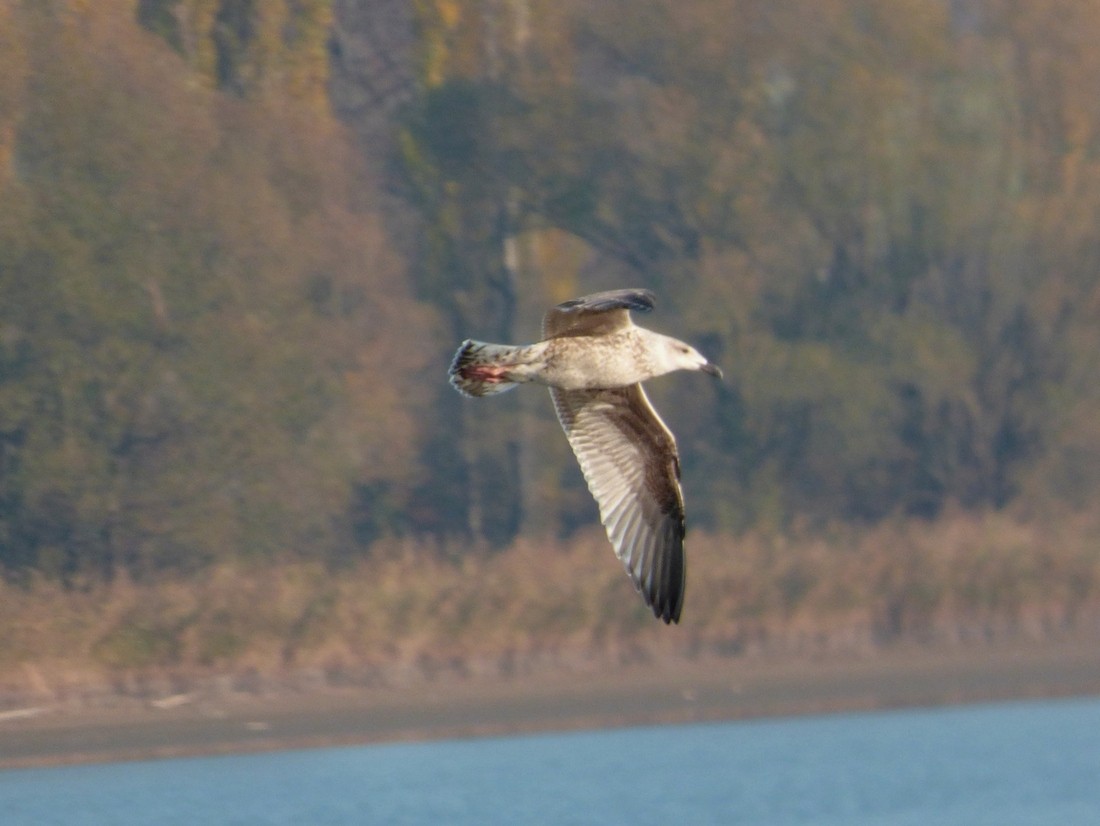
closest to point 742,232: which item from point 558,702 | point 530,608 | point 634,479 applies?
point 530,608

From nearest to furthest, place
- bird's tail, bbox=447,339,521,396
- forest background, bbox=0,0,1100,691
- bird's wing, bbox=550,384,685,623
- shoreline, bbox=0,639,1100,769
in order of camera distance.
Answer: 1. bird's tail, bbox=447,339,521,396
2. bird's wing, bbox=550,384,685,623
3. shoreline, bbox=0,639,1100,769
4. forest background, bbox=0,0,1100,691

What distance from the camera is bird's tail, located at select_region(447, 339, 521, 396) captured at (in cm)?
824

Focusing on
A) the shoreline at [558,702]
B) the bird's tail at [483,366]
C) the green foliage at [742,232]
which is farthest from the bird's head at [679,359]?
the green foliage at [742,232]

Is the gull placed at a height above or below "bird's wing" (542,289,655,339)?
below

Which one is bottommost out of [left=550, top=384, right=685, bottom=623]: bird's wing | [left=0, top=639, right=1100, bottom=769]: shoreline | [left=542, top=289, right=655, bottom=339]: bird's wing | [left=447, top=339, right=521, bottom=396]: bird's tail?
[left=0, top=639, right=1100, bottom=769]: shoreline

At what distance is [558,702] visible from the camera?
1642 centimetres

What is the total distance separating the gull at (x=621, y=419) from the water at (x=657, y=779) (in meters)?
4.59

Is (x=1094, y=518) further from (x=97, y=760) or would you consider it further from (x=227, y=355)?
(x=97, y=760)

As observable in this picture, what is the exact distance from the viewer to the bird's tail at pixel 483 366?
27.0 feet

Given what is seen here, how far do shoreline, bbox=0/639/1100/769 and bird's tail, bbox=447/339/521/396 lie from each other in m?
6.48

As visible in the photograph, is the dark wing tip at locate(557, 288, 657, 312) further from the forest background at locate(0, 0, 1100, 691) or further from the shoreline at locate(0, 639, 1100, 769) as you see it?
the forest background at locate(0, 0, 1100, 691)

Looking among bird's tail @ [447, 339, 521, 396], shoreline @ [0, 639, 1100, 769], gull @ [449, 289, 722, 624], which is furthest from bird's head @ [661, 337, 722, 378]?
shoreline @ [0, 639, 1100, 769]

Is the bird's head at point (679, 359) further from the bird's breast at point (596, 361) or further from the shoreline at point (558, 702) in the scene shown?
the shoreline at point (558, 702)

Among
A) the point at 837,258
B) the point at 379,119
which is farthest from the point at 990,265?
the point at 379,119
